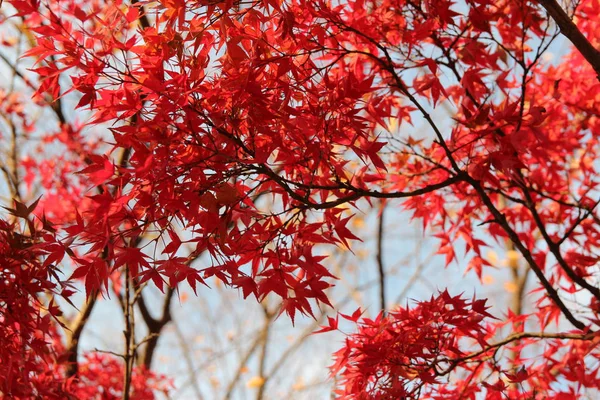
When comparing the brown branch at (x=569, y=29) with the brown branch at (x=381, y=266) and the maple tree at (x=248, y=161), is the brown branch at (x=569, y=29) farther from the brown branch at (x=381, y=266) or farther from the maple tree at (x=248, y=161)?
the brown branch at (x=381, y=266)

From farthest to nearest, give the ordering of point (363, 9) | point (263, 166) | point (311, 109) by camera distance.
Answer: point (363, 9)
point (311, 109)
point (263, 166)

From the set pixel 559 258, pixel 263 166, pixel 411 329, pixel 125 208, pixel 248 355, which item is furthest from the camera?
pixel 248 355

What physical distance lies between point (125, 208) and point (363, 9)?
132cm

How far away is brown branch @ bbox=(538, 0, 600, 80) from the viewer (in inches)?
71.2

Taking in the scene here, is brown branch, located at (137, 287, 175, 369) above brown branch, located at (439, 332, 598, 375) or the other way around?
above

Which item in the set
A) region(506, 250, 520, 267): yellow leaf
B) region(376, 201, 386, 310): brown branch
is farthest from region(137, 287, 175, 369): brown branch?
region(506, 250, 520, 267): yellow leaf

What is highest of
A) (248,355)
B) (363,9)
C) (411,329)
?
(248,355)

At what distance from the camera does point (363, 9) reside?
2.36 metres

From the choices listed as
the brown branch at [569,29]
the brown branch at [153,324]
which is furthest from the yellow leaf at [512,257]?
the brown branch at [569,29]

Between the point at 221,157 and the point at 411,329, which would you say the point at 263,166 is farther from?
the point at 411,329

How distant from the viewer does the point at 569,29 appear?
185 centimetres

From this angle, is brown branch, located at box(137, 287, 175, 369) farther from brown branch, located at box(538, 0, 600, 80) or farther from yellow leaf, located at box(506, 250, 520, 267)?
yellow leaf, located at box(506, 250, 520, 267)

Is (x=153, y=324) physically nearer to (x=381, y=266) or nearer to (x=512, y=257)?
(x=381, y=266)

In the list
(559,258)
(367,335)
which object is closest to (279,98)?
(367,335)
